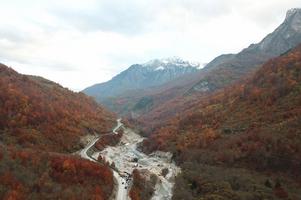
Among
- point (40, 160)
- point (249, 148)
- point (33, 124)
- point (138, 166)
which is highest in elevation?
point (33, 124)

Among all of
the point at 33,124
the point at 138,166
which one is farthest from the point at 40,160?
the point at 33,124

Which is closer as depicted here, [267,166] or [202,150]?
[267,166]

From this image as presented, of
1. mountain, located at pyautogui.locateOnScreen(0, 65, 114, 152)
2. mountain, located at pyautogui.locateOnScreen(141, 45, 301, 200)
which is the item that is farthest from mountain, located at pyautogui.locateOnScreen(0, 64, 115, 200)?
mountain, located at pyautogui.locateOnScreen(141, 45, 301, 200)

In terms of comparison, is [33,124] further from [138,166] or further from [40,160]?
[40,160]

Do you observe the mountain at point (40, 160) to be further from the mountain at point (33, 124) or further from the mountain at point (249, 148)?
the mountain at point (249, 148)

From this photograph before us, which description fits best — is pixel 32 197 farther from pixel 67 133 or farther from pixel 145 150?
pixel 145 150

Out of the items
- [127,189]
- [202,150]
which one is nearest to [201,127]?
[202,150]

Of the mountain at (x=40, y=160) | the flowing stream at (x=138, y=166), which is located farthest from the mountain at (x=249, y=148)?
the mountain at (x=40, y=160)

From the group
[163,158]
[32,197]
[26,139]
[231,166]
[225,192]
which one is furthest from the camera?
[163,158]
